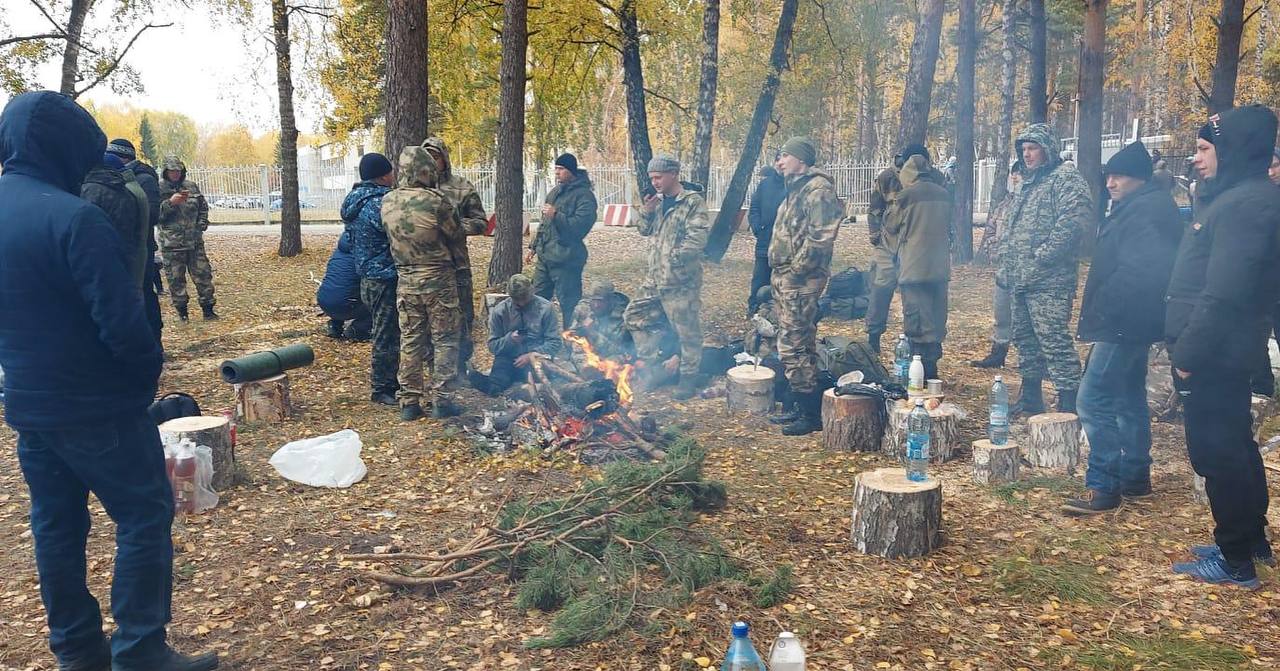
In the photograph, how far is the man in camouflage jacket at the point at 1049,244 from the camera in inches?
261

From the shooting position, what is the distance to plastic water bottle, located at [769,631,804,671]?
10.3ft

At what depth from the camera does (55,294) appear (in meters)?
3.25

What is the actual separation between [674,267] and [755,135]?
8257 millimetres

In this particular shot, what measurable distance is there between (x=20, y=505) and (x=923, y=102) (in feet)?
43.2

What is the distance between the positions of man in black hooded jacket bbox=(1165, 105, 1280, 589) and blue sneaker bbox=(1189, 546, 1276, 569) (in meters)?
0.01

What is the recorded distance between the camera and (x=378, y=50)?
72.7 ft

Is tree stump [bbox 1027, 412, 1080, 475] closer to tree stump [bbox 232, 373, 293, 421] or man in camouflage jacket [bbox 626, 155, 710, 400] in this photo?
man in camouflage jacket [bbox 626, 155, 710, 400]

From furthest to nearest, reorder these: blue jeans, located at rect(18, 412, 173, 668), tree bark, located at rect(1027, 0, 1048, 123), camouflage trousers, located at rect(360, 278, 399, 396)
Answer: tree bark, located at rect(1027, 0, 1048, 123) → camouflage trousers, located at rect(360, 278, 399, 396) → blue jeans, located at rect(18, 412, 173, 668)

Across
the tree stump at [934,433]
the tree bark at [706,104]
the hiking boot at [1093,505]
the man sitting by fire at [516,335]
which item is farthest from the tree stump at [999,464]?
the tree bark at [706,104]

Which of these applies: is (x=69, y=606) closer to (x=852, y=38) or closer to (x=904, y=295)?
(x=904, y=295)

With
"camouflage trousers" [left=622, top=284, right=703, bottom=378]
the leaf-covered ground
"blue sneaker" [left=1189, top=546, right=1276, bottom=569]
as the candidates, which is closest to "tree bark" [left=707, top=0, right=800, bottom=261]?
"camouflage trousers" [left=622, top=284, right=703, bottom=378]

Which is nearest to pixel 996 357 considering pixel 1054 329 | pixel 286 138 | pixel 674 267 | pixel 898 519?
pixel 1054 329

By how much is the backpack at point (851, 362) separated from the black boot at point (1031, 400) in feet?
Answer: 3.89

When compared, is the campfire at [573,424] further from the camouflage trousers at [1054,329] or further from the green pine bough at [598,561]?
the camouflage trousers at [1054,329]
